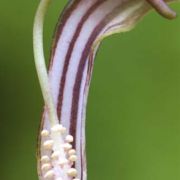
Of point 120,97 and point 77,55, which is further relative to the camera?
point 120,97

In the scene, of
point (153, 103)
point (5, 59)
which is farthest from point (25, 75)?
point (153, 103)

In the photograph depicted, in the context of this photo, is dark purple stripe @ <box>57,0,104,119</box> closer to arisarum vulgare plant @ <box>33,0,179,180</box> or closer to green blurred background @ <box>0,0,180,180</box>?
arisarum vulgare plant @ <box>33,0,179,180</box>

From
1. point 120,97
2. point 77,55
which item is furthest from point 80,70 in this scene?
point 120,97

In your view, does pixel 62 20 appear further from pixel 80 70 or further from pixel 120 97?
pixel 120 97

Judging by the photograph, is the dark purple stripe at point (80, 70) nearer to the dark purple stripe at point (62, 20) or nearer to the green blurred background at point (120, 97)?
the dark purple stripe at point (62, 20)

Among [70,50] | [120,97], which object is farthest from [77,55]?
[120,97]

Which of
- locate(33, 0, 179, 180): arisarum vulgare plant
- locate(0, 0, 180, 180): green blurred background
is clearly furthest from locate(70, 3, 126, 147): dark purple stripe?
locate(0, 0, 180, 180): green blurred background
